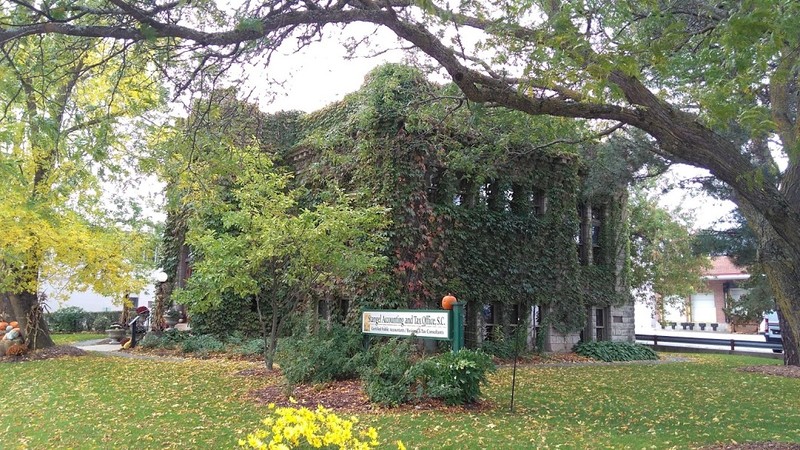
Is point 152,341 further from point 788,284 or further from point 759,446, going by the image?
point 788,284

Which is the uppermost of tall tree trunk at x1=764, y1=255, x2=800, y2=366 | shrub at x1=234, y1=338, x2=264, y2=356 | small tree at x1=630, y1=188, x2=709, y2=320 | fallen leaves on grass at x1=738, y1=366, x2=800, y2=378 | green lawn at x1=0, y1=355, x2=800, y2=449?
small tree at x1=630, y1=188, x2=709, y2=320

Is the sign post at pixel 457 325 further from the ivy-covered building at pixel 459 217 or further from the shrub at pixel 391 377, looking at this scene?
the ivy-covered building at pixel 459 217

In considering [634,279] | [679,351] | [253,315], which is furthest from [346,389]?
[634,279]

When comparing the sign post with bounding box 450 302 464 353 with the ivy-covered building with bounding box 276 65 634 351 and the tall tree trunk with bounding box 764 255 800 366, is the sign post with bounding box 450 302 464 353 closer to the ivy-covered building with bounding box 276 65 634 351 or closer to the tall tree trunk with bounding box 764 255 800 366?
the ivy-covered building with bounding box 276 65 634 351

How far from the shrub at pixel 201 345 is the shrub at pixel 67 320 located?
13632 mm

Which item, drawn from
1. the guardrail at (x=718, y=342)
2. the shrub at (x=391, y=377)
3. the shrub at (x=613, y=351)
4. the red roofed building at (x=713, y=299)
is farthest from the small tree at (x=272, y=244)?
the red roofed building at (x=713, y=299)

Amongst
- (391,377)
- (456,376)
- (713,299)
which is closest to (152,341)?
(391,377)

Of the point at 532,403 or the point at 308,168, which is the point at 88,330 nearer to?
the point at 308,168

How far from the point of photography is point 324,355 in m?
9.77

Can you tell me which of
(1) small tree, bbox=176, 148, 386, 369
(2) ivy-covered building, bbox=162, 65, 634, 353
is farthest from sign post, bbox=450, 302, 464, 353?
(2) ivy-covered building, bbox=162, 65, 634, 353

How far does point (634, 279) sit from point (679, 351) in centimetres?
516

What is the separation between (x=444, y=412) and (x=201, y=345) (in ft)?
32.0

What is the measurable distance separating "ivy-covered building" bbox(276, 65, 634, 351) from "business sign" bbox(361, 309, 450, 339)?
2935 millimetres

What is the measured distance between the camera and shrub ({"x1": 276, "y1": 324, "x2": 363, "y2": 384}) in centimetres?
915
